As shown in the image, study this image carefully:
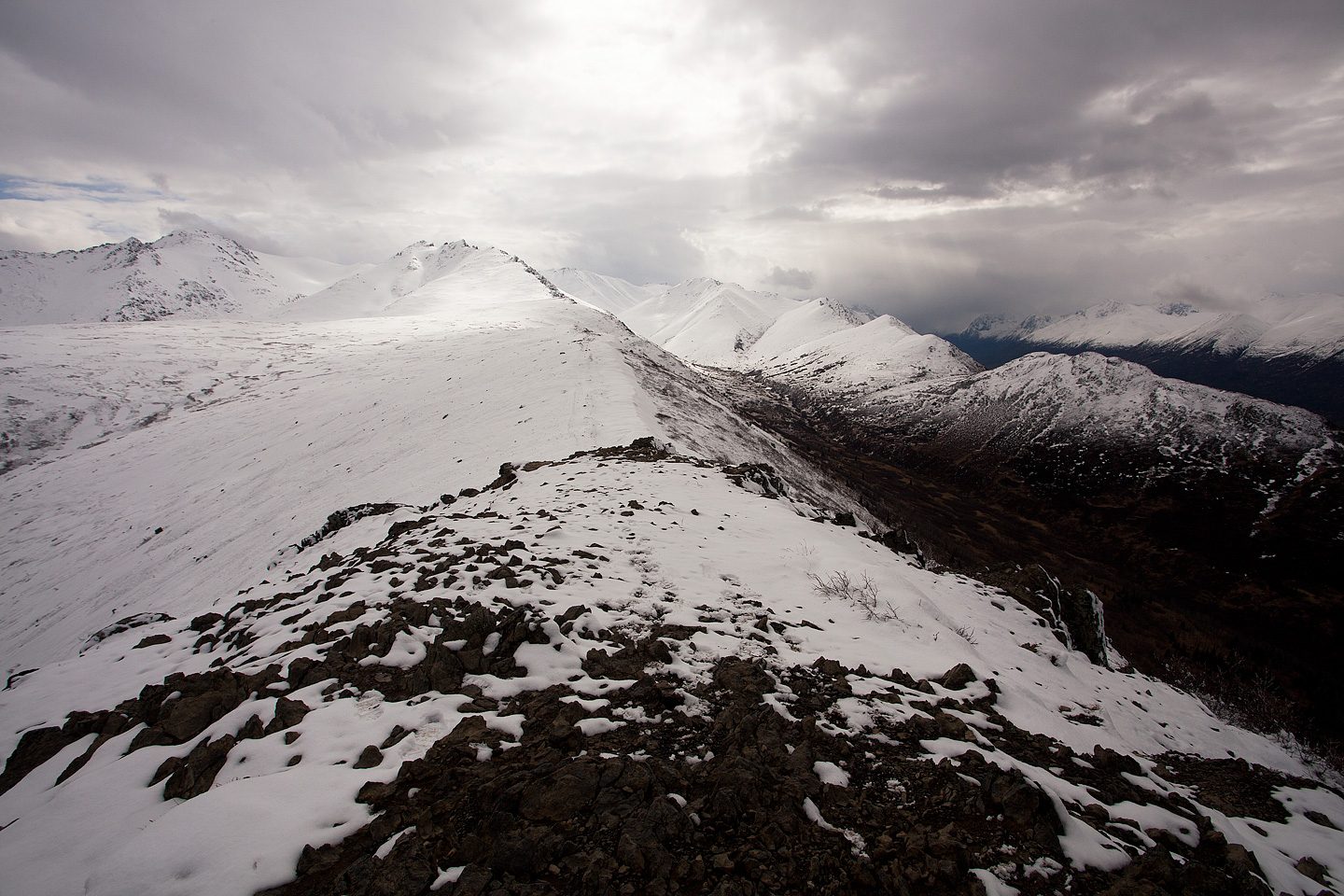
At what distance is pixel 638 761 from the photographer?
4906 mm

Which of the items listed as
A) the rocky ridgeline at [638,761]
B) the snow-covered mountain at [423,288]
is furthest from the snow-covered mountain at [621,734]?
the snow-covered mountain at [423,288]

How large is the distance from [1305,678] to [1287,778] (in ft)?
224

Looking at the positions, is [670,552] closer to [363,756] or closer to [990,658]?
[990,658]

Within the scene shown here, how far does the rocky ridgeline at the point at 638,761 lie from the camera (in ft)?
12.7

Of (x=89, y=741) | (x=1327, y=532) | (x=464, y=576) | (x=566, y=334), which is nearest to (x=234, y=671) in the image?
(x=89, y=741)

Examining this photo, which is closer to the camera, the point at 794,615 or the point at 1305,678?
the point at 794,615

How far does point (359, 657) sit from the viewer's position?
7043mm

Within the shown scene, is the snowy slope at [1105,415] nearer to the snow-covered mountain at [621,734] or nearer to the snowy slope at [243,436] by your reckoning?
the snowy slope at [243,436]

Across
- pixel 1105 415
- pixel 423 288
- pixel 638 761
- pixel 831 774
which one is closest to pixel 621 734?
pixel 638 761

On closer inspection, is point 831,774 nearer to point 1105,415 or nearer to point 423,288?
point 1105,415

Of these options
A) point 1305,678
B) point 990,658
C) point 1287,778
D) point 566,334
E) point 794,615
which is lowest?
point 1305,678

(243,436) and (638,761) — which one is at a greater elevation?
(638,761)

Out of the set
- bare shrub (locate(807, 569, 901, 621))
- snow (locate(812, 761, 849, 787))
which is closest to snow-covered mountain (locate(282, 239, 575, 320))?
bare shrub (locate(807, 569, 901, 621))

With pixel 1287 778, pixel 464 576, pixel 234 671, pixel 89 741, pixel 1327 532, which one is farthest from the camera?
pixel 1327 532
